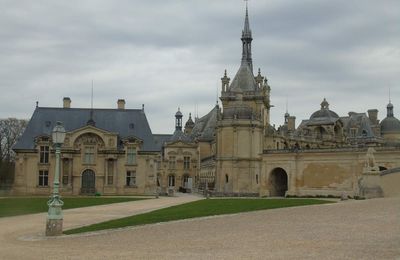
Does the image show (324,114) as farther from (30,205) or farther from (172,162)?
(30,205)

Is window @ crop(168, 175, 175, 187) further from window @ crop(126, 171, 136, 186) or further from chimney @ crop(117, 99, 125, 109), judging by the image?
window @ crop(126, 171, 136, 186)

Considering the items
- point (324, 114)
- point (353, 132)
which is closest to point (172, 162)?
point (324, 114)

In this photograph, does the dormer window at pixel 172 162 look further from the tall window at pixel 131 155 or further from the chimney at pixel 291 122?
the tall window at pixel 131 155

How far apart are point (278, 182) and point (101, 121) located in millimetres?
19029

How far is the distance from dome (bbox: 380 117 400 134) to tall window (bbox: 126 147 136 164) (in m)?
46.8

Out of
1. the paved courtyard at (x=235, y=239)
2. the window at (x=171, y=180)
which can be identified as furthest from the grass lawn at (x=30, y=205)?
the window at (x=171, y=180)

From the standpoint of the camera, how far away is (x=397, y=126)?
281 ft

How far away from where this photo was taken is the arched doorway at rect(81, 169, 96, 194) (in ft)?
177

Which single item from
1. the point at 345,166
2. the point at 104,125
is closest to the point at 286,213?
the point at 345,166

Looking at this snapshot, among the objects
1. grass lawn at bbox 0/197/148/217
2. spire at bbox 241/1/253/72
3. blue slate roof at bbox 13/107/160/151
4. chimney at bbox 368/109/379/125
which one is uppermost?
spire at bbox 241/1/253/72

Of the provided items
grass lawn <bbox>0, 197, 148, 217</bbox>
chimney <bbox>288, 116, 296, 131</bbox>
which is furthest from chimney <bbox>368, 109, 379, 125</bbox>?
grass lawn <bbox>0, 197, 148, 217</bbox>

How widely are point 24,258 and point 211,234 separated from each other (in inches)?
217

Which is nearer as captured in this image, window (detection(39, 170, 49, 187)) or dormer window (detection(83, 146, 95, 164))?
window (detection(39, 170, 49, 187))

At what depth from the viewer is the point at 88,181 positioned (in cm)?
5425
